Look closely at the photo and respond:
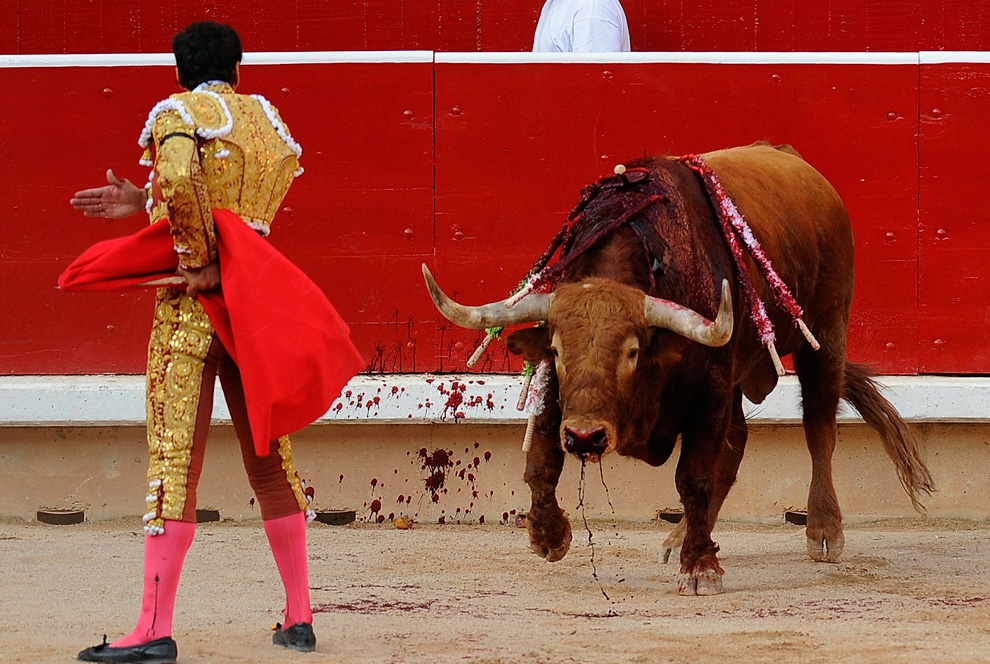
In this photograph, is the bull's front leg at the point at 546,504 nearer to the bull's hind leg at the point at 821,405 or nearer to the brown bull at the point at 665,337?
the brown bull at the point at 665,337

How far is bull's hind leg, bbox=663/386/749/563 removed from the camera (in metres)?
5.15

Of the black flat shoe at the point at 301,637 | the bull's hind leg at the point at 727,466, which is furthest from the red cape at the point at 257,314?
the bull's hind leg at the point at 727,466

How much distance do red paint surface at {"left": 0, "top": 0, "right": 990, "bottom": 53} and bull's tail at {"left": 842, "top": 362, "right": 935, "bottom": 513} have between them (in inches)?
77.2

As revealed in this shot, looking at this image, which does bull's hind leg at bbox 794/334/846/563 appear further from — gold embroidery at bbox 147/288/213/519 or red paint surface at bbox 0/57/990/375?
gold embroidery at bbox 147/288/213/519

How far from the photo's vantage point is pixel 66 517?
5867mm

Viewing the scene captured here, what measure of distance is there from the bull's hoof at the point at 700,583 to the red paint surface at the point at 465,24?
127 inches

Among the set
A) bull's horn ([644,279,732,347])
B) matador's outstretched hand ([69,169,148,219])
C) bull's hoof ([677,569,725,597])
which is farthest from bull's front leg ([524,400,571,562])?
matador's outstretched hand ([69,169,148,219])

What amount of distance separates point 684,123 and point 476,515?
176 centimetres

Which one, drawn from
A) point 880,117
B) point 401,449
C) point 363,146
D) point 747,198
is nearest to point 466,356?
point 401,449

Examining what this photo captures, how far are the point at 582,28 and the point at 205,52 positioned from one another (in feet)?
10.5

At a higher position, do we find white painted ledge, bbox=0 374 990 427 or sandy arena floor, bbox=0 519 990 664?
white painted ledge, bbox=0 374 990 427

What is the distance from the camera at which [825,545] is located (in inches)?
207

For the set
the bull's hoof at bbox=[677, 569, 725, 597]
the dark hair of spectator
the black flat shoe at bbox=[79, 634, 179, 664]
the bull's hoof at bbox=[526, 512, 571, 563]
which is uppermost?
the dark hair of spectator

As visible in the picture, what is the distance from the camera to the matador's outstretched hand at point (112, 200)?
344 cm
